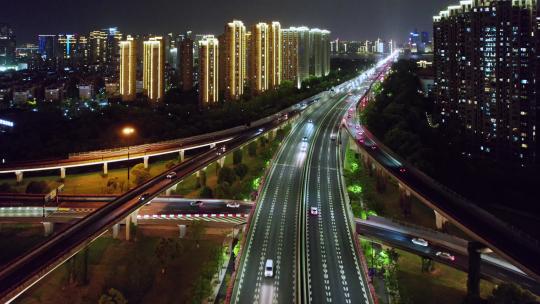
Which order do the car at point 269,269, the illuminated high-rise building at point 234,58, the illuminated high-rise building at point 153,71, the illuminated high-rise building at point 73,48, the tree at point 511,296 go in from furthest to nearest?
the illuminated high-rise building at point 73,48
the illuminated high-rise building at point 234,58
the illuminated high-rise building at point 153,71
the car at point 269,269
the tree at point 511,296

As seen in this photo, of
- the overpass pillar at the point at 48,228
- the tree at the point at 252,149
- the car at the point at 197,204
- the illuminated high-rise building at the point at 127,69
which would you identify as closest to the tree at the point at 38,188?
the overpass pillar at the point at 48,228

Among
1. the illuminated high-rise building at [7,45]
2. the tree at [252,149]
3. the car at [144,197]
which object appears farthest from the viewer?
the illuminated high-rise building at [7,45]

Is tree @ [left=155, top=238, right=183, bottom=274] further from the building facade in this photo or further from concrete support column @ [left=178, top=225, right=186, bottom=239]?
the building facade

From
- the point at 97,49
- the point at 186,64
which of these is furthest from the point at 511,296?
the point at 97,49

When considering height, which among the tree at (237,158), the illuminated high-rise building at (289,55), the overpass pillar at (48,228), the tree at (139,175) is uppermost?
the illuminated high-rise building at (289,55)

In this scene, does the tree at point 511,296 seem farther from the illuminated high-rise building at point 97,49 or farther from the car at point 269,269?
the illuminated high-rise building at point 97,49

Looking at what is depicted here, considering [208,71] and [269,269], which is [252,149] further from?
[208,71]

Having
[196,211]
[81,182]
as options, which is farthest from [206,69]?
[196,211]
